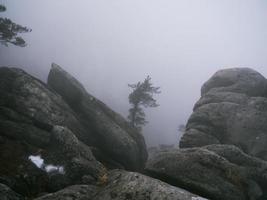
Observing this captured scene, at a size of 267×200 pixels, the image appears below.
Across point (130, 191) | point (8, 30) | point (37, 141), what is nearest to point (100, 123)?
point (37, 141)

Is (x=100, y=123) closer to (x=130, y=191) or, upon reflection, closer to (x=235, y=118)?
(x=235, y=118)

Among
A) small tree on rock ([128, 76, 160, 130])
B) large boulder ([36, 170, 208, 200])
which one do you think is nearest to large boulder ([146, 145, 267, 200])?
large boulder ([36, 170, 208, 200])

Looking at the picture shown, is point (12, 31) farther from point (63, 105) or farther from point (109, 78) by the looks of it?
point (109, 78)

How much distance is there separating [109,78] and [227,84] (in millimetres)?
120416

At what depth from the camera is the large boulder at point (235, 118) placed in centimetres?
3350

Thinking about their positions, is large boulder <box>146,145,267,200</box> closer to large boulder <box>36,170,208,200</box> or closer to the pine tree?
large boulder <box>36,170,208,200</box>

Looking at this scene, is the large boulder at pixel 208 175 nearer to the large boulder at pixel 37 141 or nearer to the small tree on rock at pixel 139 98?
the large boulder at pixel 37 141

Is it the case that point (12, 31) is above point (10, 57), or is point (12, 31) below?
below

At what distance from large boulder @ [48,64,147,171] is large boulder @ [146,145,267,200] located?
11995 millimetres

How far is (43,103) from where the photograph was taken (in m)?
30.3

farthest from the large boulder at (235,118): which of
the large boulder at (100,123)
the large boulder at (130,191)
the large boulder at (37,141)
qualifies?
the large boulder at (130,191)

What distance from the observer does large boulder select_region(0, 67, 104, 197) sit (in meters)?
20.7

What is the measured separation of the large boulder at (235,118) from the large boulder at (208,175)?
9808mm

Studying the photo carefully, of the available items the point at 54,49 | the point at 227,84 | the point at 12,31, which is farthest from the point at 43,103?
the point at 54,49
